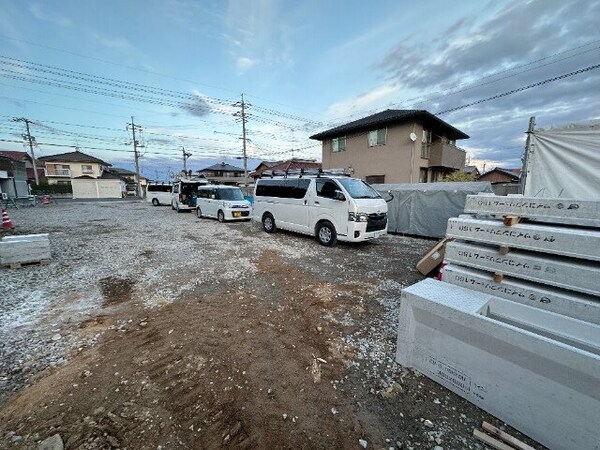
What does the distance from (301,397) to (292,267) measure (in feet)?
12.0

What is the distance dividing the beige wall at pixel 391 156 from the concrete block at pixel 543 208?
14254 mm

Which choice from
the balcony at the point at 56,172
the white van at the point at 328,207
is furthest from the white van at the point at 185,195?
the balcony at the point at 56,172

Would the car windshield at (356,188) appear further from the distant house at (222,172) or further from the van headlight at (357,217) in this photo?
the distant house at (222,172)

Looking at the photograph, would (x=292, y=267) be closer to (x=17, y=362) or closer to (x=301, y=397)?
A: (x=301, y=397)

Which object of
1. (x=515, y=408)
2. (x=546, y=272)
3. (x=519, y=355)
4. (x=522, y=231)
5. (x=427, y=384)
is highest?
(x=522, y=231)

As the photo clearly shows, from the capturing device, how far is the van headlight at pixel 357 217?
698 centimetres

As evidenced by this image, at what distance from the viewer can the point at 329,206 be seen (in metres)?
7.54

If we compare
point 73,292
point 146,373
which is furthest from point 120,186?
point 146,373

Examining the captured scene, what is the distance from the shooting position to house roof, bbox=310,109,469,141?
1532 centimetres

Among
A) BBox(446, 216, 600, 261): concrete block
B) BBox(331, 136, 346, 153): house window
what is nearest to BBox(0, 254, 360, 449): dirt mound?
BBox(446, 216, 600, 261): concrete block

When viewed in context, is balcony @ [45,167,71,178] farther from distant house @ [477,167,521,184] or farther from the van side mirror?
distant house @ [477,167,521,184]

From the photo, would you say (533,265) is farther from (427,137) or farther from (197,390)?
(427,137)

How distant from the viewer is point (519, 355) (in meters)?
1.84

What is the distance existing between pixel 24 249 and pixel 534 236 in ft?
28.8
